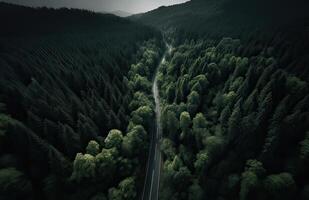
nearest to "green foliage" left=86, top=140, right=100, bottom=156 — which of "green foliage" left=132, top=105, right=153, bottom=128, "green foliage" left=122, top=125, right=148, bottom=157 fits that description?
"green foliage" left=122, top=125, right=148, bottom=157

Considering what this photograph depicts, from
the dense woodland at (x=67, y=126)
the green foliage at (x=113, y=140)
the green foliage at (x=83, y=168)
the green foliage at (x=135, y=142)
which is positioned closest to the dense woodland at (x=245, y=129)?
the green foliage at (x=135, y=142)

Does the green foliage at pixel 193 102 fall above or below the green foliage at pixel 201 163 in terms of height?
above

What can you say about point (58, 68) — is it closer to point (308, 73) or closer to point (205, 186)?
point (205, 186)

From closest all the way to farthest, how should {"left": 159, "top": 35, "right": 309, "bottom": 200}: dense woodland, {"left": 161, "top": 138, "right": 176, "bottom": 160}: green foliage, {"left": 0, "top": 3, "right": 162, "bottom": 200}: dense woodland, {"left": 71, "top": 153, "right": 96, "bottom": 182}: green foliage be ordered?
1. {"left": 0, "top": 3, "right": 162, "bottom": 200}: dense woodland
2. {"left": 71, "top": 153, "right": 96, "bottom": 182}: green foliage
3. {"left": 159, "top": 35, "right": 309, "bottom": 200}: dense woodland
4. {"left": 161, "top": 138, "right": 176, "bottom": 160}: green foliage

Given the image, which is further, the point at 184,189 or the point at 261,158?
the point at 184,189

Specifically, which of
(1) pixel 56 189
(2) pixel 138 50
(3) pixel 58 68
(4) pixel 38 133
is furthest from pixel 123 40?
(1) pixel 56 189

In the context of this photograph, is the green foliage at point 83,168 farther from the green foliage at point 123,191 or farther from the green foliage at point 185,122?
the green foliage at point 185,122

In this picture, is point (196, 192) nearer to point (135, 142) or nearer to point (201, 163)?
point (201, 163)

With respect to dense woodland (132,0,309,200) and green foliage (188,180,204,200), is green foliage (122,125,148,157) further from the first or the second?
green foliage (188,180,204,200)
